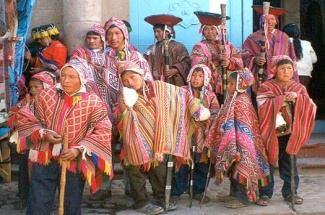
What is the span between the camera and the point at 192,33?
8.12 m

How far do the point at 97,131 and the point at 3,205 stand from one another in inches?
69.6

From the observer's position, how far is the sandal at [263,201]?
5.92m

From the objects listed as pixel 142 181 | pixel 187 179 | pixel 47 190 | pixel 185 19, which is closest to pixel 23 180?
pixel 47 190

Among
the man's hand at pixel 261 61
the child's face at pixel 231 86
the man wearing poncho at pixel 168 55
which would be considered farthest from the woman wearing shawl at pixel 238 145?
the man wearing poncho at pixel 168 55

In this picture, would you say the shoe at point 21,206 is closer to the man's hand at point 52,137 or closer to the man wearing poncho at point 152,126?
the man wearing poncho at point 152,126

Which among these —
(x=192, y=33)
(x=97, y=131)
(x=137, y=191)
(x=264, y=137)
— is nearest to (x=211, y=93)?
(x=264, y=137)

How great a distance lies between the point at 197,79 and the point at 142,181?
1.14 metres

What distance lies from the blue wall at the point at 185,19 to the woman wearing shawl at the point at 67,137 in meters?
3.16

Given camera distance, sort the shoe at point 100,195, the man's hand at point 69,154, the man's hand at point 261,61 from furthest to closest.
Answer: the man's hand at point 261,61 → the shoe at point 100,195 → the man's hand at point 69,154

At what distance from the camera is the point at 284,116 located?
5781 millimetres

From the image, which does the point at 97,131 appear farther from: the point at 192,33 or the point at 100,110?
the point at 192,33

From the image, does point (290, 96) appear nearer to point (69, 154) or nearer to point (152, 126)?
point (152, 126)

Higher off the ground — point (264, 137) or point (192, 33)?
point (192, 33)

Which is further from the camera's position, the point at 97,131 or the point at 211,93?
the point at 211,93
